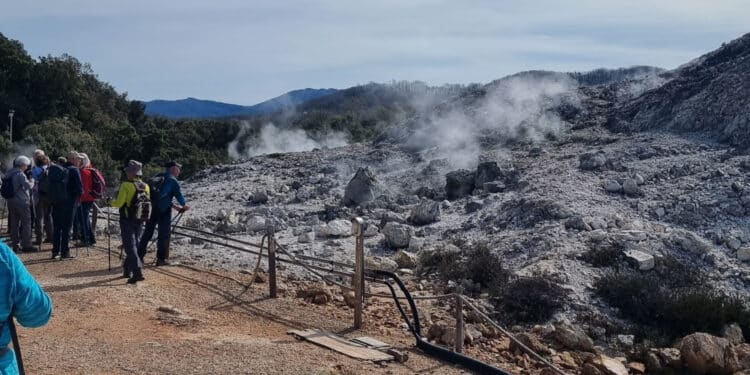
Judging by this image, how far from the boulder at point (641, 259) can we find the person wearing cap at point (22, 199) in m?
8.59

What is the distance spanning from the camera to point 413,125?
2425cm

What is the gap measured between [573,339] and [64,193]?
6816 millimetres

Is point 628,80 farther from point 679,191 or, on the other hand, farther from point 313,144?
point 313,144

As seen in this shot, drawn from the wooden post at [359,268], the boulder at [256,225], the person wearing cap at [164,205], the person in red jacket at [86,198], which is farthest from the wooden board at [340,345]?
the boulder at [256,225]

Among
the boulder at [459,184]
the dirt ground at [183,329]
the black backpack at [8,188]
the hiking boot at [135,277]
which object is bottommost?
the dirt ground at [183,329]

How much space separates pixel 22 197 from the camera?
32.1 ft

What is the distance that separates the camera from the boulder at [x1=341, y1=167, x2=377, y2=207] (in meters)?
16.5

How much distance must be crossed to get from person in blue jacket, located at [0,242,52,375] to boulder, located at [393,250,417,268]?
27.2ft

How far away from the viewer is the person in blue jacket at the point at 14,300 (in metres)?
2.82

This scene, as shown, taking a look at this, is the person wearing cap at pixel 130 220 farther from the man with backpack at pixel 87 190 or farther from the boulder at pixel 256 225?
the boulder at pixel 256 225

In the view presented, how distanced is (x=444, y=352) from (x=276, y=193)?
1293 centimetres

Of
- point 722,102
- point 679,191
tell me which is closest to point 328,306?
point 679,191

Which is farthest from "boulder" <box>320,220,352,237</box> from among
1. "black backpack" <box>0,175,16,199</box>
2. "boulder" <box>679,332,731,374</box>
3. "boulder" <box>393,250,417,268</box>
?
"boulder" <box>679,332,731,374</box>

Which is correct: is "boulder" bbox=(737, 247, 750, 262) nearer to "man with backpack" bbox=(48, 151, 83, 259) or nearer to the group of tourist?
the group of tourist
